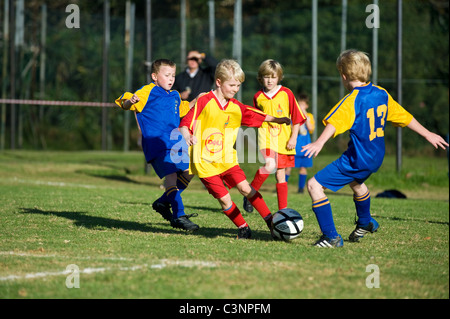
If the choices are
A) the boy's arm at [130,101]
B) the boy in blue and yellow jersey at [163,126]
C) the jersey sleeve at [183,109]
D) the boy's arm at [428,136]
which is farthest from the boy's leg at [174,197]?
the boy's arm at [428,136]

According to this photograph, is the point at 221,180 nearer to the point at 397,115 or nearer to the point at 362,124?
the point at 362,124

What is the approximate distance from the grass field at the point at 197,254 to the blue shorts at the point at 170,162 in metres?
0.60

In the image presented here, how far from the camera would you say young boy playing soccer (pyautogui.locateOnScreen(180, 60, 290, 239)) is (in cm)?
590

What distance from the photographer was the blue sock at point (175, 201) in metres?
6.84

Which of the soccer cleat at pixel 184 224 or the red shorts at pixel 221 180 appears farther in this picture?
the soccer cleat at pixel 184 224

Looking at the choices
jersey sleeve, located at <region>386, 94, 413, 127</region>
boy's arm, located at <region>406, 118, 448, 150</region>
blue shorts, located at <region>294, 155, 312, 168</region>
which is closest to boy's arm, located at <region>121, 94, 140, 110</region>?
jersey sleeve, located at <region>386, 94, 413, 127</region>

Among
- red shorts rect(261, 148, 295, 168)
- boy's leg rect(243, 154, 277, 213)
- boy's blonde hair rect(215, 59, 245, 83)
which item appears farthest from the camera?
red shorts rect(261, 148, 295, 168)

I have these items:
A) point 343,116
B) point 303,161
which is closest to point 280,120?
point 343,116

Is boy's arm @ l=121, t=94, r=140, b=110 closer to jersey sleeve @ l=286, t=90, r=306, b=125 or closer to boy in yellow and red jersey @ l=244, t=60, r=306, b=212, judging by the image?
boy in yellow and red jersey @ l=244, t=60, r=306, b=212

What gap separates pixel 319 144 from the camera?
523 centimetres

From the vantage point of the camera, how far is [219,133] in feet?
19.6

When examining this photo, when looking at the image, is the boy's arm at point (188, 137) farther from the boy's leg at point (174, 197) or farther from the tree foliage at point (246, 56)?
the tree foliage at point (246, 56)

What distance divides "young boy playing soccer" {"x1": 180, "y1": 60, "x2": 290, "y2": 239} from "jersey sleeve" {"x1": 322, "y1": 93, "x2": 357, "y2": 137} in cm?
58

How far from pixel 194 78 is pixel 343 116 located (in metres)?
6.54
